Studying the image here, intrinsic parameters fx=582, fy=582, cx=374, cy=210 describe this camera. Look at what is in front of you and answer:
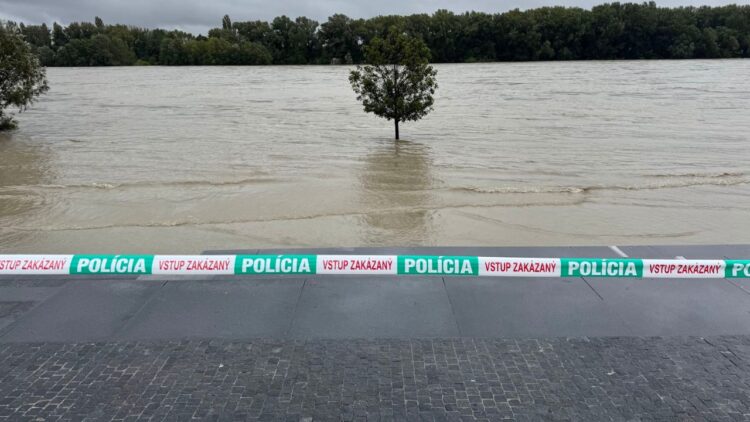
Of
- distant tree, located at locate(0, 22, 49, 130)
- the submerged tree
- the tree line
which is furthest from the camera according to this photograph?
the tree line

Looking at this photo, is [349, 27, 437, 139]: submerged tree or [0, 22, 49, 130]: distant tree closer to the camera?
[349, 27, 437, 139]: submerged tree

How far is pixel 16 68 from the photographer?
80.3 ft

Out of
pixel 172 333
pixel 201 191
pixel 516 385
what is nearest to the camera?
pixel 516 385

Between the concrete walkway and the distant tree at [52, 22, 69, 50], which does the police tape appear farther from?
the distant tree at [52, 22, 69, 50]

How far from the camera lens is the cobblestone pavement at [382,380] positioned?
367 centimetres

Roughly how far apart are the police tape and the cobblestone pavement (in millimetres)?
697

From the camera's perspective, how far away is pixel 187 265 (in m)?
5.04

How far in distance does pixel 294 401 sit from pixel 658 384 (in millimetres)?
2467

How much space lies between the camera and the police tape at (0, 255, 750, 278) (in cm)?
497

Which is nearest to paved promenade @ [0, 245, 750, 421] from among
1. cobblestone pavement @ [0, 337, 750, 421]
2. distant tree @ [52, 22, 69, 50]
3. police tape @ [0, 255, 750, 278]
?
cobblestone pavement @ [0, 337, 750, 421]

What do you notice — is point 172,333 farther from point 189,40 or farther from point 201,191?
point 189,40

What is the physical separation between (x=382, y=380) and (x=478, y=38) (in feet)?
295

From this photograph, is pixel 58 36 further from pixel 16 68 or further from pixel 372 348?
pixel 372 348

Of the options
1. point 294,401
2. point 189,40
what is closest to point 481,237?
point 294,401
